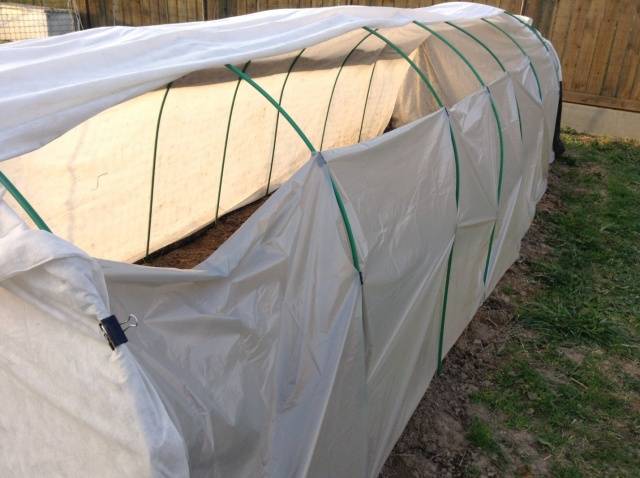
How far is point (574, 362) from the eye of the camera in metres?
4.02

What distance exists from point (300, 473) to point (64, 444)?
0.93 metres

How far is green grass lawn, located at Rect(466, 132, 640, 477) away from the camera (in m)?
3.27

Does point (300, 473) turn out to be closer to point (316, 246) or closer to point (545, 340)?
point (316, 246)

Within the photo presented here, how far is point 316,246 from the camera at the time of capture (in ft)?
7.55

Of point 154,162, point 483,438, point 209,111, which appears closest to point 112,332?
point 483,438

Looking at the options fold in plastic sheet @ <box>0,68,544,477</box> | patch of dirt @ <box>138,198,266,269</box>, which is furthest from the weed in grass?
patch of dirt @ <box>138,198,266,269</box>

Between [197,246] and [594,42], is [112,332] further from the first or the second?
[594,42]

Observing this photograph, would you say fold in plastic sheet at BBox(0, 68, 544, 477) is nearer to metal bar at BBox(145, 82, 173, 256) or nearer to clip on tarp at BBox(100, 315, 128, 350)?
clip on tarp at BBox(100, 315, 128, 350)

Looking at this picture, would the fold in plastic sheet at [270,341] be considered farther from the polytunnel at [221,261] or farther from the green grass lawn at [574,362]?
the green grass lawn at [574,362]

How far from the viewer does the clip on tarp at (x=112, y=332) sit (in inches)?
54.7

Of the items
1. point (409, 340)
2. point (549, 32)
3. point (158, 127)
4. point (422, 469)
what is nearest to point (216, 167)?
point (158, 127)

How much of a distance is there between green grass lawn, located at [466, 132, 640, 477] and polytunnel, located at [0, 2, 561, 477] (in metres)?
0.46

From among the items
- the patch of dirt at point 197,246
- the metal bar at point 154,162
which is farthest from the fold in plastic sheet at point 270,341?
the patch of dirt at point 197,246

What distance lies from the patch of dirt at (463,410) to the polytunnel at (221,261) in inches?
6.8
